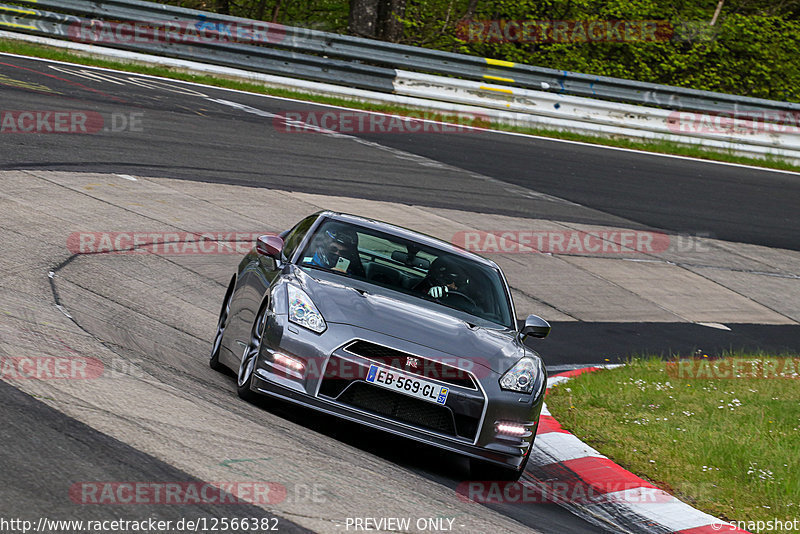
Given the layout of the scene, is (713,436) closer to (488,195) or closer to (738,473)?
(738,473)

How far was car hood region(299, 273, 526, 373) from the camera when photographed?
6219 mm

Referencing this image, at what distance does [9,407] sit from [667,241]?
1284 cm

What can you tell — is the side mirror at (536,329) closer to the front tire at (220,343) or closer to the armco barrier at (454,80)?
the front tire at (220,343)

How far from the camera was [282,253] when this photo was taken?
7.50 meters

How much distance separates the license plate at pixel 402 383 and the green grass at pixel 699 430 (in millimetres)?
1787

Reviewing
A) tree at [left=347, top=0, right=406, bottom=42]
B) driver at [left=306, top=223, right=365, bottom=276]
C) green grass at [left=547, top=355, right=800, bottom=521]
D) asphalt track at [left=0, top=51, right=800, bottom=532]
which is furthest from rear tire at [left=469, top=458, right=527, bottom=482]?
tree at [left=347, top=0, right=406, bottom=42]

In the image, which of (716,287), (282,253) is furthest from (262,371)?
(716,287)

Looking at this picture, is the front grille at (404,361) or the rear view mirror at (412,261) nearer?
the front grille at (404,361)

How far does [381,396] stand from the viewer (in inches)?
234

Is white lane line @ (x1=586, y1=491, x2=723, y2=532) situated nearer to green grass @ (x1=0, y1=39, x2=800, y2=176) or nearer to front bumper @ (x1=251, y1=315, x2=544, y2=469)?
front bumper @ (x1=251, y1=315, x2=544, y2=469)

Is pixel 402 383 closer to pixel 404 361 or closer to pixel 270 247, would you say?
pixel 404 361

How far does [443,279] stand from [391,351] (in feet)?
4.83

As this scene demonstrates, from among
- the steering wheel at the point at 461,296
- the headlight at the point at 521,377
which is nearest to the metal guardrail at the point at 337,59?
the steering wheel at the point at 461,296

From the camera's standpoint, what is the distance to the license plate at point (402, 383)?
593 cm
